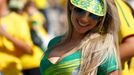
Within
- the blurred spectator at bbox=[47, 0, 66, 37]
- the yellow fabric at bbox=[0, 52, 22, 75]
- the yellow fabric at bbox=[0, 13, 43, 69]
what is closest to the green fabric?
the yellow fabric at bbox=[0, 52, 22, 75]

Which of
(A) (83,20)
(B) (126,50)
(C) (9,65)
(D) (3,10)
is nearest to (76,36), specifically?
(A) (83,20)

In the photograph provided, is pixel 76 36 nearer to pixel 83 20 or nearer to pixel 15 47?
pixel 83 20

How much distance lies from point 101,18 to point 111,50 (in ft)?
0.76

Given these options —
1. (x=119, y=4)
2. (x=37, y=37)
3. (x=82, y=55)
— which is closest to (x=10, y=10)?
(x=37, y=37)

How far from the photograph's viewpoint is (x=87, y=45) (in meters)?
3.96

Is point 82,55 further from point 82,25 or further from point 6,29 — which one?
point 6,29

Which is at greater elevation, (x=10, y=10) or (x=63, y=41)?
(x=63, y=41)

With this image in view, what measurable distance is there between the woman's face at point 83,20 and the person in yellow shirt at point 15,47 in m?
2.93

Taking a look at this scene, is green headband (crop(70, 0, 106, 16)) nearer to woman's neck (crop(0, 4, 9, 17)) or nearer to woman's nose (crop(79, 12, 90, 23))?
woman's nose (crop(79, 12, 90, 23))

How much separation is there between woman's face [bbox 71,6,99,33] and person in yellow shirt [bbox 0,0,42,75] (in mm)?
2935

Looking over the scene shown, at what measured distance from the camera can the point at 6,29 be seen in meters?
7.11

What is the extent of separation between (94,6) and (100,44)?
0.77ft

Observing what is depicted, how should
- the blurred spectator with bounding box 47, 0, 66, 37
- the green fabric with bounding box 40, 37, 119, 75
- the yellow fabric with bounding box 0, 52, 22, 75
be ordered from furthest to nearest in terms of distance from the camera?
1. the blurred spectator with bounding box 47, 0, 66, 37
2. the yellow fabric with bounding box 0, 52, 22, 75
3. the green fabric with bounding box 40, 37, 119, 75

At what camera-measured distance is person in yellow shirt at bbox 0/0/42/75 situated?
274 inches
